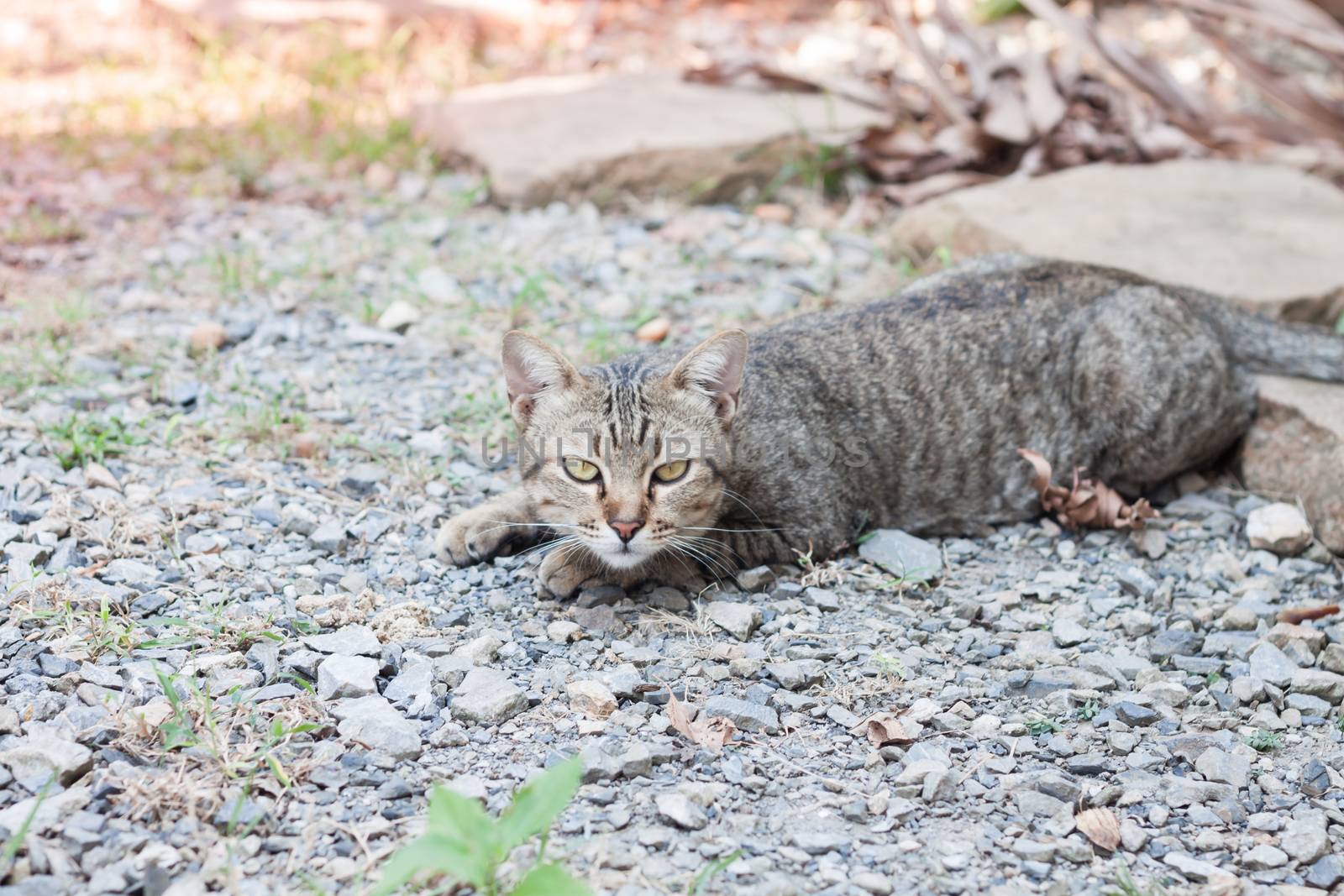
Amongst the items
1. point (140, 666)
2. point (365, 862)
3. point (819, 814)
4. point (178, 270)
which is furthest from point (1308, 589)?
point (178, 270)

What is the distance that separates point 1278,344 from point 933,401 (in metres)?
1.54

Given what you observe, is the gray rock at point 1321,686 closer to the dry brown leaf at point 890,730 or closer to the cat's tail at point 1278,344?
the dry brown leaf at point 890,730

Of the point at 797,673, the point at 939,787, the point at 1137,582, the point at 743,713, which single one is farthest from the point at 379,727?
the point at 1137,582

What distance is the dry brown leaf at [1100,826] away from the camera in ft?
10.1

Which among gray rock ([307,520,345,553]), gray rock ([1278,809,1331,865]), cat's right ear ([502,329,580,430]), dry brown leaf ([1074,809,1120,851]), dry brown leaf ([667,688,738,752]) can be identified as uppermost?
cat's right ear ([502,329,580,430])

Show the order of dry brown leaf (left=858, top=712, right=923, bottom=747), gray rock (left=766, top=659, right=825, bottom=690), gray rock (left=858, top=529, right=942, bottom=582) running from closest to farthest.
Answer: dry brown leaf (left=858, top=712, right=923, bottom=747) → gray rock (left=766, top=659, right=825, bottom=690) → gray rock (left=858, top=529, right=942, bottom=582)

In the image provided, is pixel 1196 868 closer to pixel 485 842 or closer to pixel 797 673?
pixel 797 673

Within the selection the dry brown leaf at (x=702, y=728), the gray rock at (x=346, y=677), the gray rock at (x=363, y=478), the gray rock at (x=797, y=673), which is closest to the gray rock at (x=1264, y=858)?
the gray rock at (x=797, y=673)

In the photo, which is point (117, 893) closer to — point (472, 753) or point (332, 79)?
point (472, 753)

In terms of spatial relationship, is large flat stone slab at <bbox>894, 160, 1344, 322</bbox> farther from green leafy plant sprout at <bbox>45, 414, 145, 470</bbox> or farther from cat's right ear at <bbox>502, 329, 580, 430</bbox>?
green leafy plant sprout at <bbox>45, 414, 145, 470</bbox>

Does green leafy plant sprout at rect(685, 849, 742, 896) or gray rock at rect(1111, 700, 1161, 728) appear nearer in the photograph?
green leafy plant sprout at rect(685, 849, 742, 896)

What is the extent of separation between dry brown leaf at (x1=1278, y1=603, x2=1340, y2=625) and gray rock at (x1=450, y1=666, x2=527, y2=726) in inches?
101

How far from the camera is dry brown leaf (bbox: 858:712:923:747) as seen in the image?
3430 millimetres

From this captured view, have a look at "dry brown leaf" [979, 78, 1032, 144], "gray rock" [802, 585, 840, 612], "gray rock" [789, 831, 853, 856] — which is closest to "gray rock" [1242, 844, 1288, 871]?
"gray rock" [789, 831, 853, 856]
